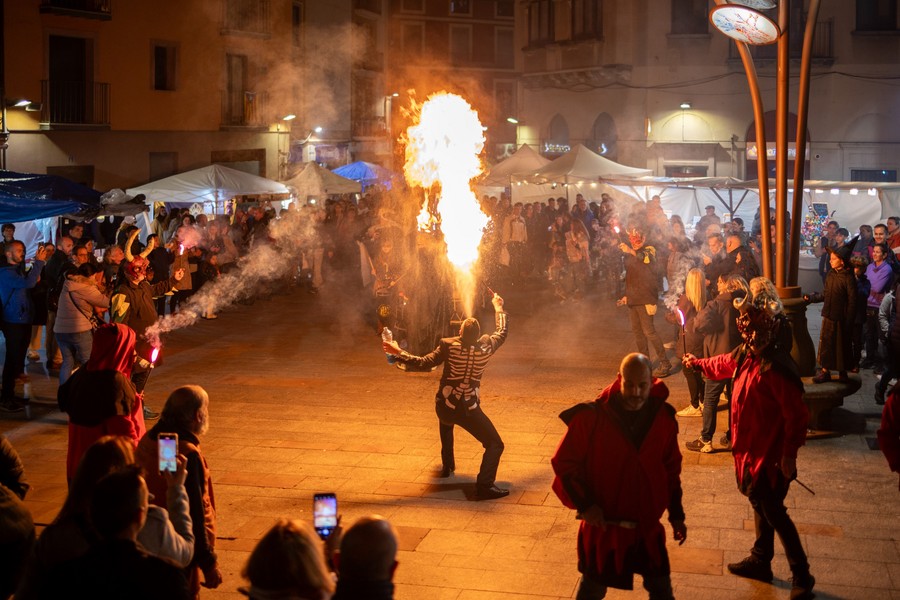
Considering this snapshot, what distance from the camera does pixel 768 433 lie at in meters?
6.03

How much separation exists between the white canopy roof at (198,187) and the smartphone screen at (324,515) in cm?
1782

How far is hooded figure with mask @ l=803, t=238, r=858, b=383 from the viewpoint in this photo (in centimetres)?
1126

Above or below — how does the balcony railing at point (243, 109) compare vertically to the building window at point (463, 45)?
below

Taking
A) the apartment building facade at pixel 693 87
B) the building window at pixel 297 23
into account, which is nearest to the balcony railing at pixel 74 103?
the building window at pixel 297 23

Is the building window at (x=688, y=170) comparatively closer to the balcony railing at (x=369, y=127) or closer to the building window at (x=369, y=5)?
the balcony railing at (x=369, y=127)

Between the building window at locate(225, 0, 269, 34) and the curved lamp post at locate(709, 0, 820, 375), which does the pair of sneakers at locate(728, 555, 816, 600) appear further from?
the building window at locate(225, 0, 269, 34)

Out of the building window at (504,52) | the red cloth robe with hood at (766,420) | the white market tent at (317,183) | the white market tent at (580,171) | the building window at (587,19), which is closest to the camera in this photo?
the red cloth robe with hood at (766,420)

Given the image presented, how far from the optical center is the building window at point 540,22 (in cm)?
3556

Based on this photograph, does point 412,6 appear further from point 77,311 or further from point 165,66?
point 77,311

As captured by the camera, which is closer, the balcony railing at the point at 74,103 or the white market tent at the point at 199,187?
the white market tent at the point at 199,187

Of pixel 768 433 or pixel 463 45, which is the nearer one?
pixel 768 433

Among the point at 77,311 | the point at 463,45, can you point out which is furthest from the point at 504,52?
the point at 77,311

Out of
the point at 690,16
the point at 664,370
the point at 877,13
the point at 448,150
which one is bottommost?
Answer: the point at 664,370

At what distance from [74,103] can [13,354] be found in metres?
17.0
